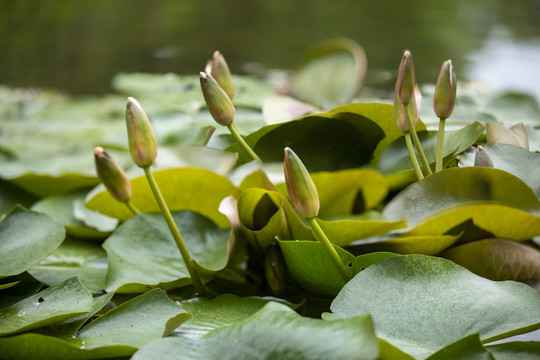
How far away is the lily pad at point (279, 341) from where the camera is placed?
0.30 meters

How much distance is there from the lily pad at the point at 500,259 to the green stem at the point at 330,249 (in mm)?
112

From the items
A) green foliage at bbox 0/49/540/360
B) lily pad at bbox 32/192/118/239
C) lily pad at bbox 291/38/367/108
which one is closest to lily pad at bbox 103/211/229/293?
green foliage at bbox 0/49/540/360

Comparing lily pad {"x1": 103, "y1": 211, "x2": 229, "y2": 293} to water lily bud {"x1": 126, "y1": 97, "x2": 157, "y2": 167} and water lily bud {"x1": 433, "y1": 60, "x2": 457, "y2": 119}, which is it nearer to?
water lily bud {"x1": 126, "y1": 97, "x2": 157, "y2": 167}

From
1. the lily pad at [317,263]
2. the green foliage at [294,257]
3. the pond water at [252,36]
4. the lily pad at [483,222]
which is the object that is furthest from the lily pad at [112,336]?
the pond water at [252,36]

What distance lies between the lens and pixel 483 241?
1.51ft

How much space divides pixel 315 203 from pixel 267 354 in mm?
114

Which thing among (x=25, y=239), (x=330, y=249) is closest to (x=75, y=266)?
(x=25, y=239)

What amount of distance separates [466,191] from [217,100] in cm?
22

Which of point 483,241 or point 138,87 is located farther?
point 138,87

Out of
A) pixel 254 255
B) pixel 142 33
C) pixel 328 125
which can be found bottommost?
pixel 254 255

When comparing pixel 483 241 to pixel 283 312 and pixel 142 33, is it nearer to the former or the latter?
pixel 283 312

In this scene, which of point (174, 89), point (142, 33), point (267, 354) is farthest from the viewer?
point (142, 33)

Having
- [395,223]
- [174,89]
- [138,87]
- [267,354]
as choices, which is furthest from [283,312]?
[138,87]

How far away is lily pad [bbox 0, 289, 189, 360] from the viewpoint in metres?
0.37
